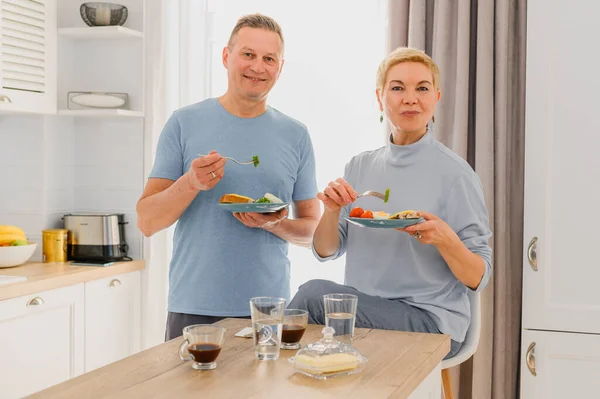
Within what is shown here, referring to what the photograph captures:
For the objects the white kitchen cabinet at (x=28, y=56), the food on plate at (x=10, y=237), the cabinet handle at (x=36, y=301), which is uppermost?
the white kitchen cabinet at (x=28, y=56)

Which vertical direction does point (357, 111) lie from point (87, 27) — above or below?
below

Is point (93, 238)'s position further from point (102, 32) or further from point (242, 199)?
point (242, 199)

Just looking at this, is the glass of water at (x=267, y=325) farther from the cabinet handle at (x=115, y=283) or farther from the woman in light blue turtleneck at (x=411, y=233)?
the cabinet handle at (x=115, y=283)

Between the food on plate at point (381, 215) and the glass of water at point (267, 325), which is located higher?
the food on plate at point (381, 215)

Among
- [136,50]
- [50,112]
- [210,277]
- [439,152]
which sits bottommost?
→ [210,277]

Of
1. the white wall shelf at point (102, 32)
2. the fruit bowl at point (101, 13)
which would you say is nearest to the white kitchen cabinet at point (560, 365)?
the white wall shelf at point (102, 32)

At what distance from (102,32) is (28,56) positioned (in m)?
0.42

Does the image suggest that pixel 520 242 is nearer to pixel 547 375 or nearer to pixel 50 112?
pixel 547 375

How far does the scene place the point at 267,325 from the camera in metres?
1.69

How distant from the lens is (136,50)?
4.00m

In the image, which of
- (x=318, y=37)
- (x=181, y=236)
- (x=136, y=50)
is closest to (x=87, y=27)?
(x=136, y=50)

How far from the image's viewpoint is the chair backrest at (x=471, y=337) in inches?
88.5

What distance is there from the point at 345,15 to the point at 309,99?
472 mm

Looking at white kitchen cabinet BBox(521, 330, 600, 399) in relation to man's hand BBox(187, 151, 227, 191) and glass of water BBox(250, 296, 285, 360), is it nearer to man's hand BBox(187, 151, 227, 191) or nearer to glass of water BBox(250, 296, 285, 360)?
man's hand BBox(187, 151, 227, 191)
